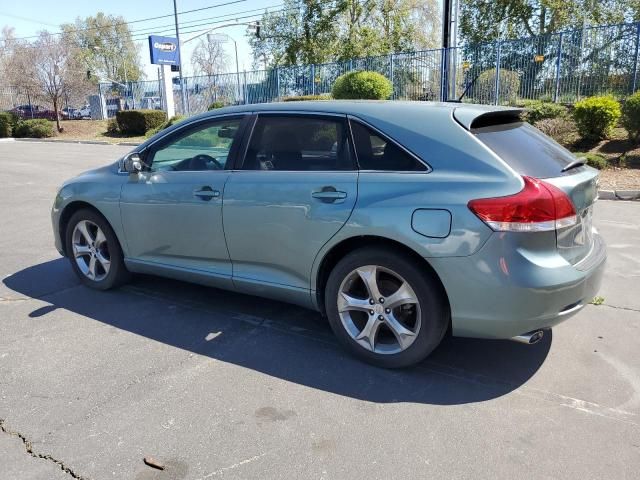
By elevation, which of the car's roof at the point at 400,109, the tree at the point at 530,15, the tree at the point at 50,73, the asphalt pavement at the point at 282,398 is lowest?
the asphalt pavement at the point at 282,398

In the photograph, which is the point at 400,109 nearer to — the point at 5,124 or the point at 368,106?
the point at 368,106

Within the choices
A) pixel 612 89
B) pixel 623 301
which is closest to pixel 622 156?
pixel 612 89

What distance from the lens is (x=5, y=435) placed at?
2.77 meters

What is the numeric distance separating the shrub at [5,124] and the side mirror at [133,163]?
32503 millimetres

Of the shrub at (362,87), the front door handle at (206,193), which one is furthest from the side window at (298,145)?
the shrub at (362,87)

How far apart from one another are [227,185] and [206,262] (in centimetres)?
65

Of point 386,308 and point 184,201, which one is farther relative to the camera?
point 184,201

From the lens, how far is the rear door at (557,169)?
3018 millimetres

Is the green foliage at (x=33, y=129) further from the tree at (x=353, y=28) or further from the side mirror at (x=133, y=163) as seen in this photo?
the side mirror at (x=133, y=163)

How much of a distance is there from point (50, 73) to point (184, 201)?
1252 inches

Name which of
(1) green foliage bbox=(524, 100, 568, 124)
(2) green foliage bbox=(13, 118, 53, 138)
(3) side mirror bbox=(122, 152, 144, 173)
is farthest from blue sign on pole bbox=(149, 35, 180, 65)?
(3) side mirror bbox=(122, 152, 144, 173)

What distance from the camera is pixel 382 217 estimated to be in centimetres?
314

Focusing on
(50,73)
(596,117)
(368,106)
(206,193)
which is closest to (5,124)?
(50,73)

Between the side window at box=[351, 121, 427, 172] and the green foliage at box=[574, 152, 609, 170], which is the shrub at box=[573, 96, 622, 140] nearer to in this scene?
the green foliage at box=[574, 152, 609, 170]
